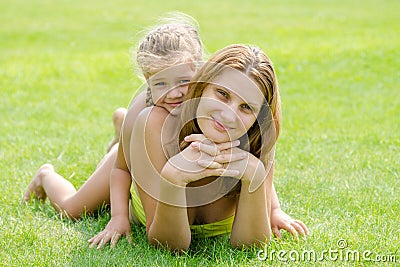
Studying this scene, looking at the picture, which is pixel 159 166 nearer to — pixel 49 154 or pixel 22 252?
pixel 22 252

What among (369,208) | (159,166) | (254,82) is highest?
(254,82)

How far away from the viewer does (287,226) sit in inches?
130

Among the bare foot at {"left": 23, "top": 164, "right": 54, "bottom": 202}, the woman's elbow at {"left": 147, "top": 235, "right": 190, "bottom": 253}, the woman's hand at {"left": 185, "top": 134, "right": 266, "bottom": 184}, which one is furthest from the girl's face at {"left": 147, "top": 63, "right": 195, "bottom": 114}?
the bare foot at {"left": 23, "top": 164, "right": 54, "bottom": 202}

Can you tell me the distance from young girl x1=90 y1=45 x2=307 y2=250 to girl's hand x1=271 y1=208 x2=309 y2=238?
0.43 feet

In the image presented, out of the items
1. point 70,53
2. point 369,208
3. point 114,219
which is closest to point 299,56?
point 70,53

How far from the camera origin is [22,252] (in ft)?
10.1

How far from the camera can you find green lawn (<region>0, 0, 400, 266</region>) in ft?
10.3

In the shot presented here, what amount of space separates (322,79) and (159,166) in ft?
17.9

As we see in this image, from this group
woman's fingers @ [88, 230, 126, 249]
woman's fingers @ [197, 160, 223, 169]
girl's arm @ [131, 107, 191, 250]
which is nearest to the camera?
woman's fingers @ [197, 160, 223, 169]

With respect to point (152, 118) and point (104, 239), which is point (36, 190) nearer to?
point (104, 239)

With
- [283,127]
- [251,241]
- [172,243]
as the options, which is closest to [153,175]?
[172,243]

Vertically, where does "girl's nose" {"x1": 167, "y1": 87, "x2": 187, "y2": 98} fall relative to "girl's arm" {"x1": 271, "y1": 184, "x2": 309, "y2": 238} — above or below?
above

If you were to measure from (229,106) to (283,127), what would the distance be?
3.22 m

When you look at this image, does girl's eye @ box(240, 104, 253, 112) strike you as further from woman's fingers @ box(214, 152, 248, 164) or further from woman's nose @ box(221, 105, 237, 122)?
woman's fingers @ box(214, 152, 248, 164)
